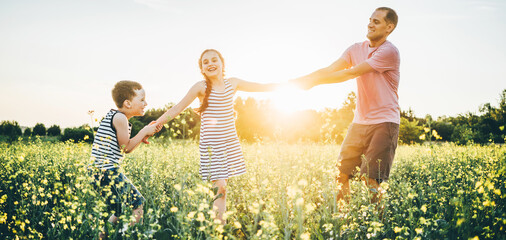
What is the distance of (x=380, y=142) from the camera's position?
143 inches

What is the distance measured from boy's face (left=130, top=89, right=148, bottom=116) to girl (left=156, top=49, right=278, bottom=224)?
0.96 feet

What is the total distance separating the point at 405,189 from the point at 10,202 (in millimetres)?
4136

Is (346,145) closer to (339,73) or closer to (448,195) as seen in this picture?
(339,73)

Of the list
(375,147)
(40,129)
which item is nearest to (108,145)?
(375,147)

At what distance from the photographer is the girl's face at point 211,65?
12.4 ft

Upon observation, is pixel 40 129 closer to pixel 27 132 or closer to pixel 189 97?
pixel 27 132

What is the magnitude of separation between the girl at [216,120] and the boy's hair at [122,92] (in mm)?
Answer: 442

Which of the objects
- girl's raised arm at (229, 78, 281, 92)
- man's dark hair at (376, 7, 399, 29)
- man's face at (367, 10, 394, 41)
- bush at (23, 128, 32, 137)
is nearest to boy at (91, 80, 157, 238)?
girl's raised arm at (229, 78, 281, 92)

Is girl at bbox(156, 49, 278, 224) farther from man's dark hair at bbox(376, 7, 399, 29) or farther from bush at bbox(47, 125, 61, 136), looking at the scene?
bush at bbox(47, 125, 61, 136)

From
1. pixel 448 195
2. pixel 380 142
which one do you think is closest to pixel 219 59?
pixel 380 142

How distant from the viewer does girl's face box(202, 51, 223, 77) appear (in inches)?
149

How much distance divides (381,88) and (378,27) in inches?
28.8

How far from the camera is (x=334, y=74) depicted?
4.14 metres

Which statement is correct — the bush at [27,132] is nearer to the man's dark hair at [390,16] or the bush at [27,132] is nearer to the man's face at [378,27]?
the man's face at [378,27]
